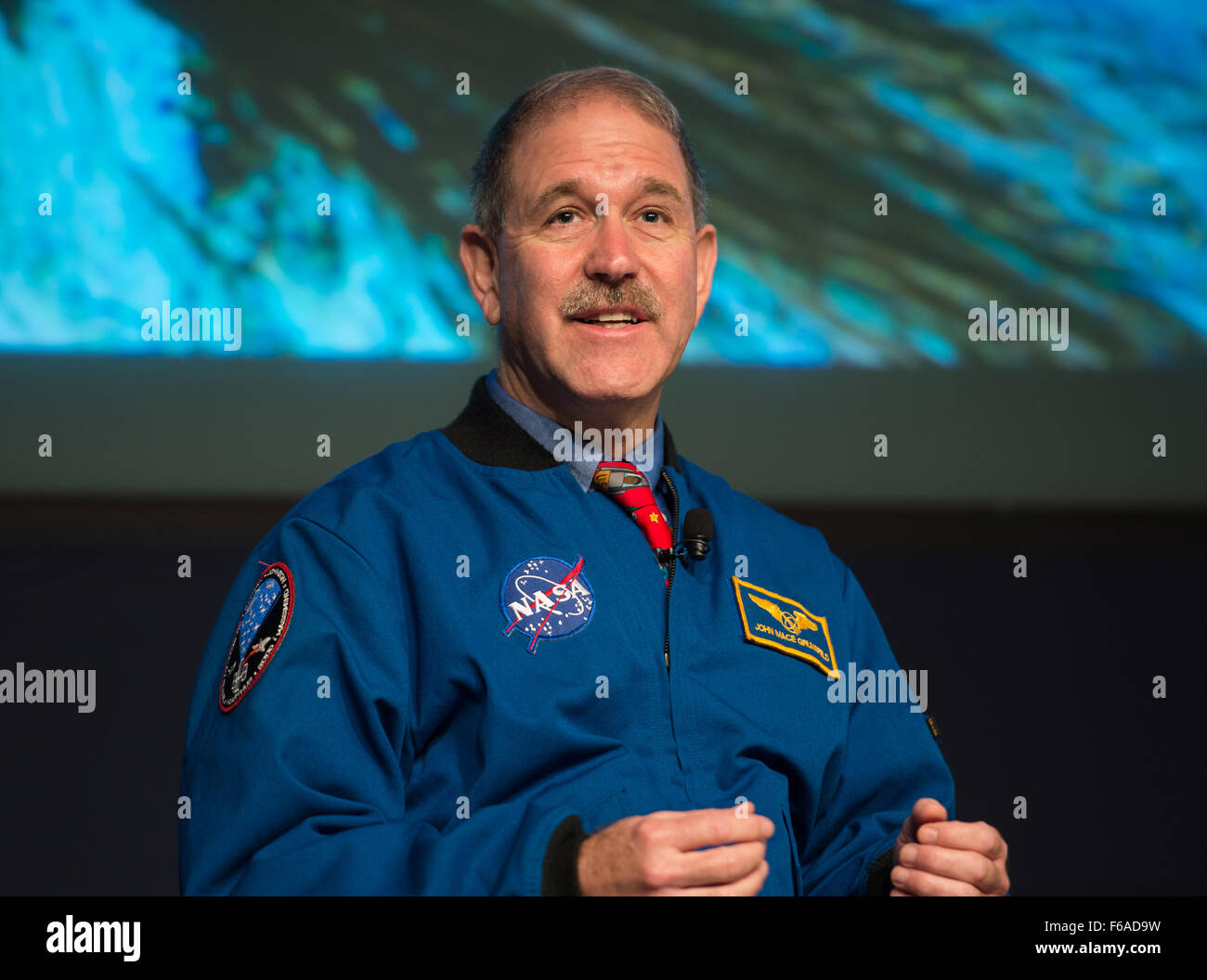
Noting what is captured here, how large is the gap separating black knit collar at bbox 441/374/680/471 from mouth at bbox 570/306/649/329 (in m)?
0.15

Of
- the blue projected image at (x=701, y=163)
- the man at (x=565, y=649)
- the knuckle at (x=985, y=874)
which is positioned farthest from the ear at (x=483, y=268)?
the blue projected image at (x=701, y=163)

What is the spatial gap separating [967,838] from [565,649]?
0.43m

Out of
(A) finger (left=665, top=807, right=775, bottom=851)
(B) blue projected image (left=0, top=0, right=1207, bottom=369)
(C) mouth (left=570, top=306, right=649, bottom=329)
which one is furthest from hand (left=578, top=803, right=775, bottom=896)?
(B) blue projected image (left=0, top=0, right=1207, bottom=369)

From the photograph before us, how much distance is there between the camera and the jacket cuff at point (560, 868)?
3.52 ft

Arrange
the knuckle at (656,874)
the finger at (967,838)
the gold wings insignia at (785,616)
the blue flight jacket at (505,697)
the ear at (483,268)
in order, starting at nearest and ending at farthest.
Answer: the knuckle at (656,874)
the blue flight jacket at (505,697)
the finger at (967,838)
the gold wings insignia at (785,616)
the ear at (483,268)

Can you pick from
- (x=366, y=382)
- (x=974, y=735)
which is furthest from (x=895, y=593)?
(x=366, y=382)

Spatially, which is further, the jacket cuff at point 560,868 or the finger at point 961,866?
the finger at point 961,866

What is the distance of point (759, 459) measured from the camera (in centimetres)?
541

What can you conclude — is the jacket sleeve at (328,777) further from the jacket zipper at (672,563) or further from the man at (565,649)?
the jacket zipper at (672,563)

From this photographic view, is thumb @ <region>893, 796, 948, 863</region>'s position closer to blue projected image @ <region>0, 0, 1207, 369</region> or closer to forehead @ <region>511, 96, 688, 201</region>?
forehead @ <region>511, 96, 688, 201</region>

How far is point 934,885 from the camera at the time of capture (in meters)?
1.22

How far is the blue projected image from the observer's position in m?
5.05

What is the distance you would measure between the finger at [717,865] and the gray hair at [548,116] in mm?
790

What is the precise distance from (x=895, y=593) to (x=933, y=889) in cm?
327
